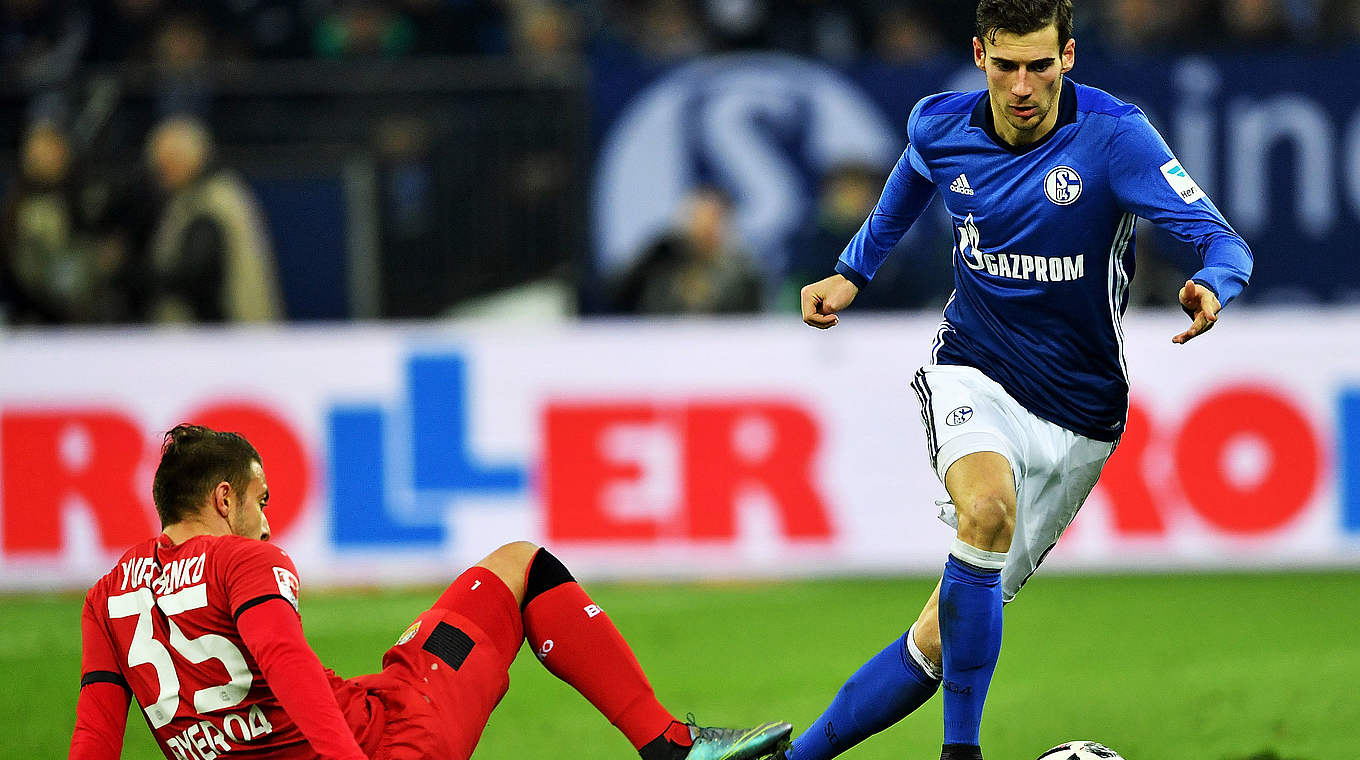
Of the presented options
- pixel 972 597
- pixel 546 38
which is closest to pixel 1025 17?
pixel 972 597

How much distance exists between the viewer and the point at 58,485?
8.55m

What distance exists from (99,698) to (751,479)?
17.2ft

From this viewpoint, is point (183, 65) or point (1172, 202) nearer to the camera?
point (1172, 202)

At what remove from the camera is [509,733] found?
17.9 ft

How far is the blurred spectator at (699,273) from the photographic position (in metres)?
9.37

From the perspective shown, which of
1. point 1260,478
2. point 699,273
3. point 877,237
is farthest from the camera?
point 699,273

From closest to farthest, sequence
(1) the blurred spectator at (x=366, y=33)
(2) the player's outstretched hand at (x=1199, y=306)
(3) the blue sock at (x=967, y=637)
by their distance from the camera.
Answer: (2) the player's outstretched hand at (x=1199, y=306) < (3) the blue sock at (x=967, y=637) < (1) the blurred spectator at (x=366, y=33)

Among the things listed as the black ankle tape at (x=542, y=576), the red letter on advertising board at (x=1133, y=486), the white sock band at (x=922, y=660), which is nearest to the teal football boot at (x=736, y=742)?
the white sock band at (x=922, y=660)

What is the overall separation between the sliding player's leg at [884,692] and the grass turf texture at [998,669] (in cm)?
81

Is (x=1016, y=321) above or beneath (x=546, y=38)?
beneath

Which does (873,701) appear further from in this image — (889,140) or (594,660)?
(889,140)

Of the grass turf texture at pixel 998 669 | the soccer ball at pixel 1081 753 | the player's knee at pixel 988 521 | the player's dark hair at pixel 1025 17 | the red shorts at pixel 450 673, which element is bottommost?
the grass turf texture at pixel 998 669

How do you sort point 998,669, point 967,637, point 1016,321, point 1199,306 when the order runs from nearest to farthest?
1. point 1199,306
2. point 967,637
3. point 1016,321
4. point 998,669

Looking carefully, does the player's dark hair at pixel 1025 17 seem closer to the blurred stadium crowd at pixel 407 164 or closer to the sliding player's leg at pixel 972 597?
the sliding player's leg at pixel 972 597
